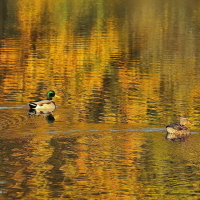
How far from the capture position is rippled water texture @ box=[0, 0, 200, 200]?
61.6 ft

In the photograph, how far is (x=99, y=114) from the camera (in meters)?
27.0

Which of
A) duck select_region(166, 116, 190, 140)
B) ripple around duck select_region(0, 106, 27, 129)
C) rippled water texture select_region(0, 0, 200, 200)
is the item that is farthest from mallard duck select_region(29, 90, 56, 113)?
duck select_region(166, 116, 190, 140)

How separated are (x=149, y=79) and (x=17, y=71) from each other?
7021mm

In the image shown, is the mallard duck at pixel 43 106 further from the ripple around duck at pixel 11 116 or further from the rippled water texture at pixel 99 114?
the ripple around duck at pixel 11 116

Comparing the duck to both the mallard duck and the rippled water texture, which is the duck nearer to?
the rippled water texture

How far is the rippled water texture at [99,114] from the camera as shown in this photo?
18766mm

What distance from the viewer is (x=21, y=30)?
64.6 metres

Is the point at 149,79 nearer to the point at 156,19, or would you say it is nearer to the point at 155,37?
the point at 155,37

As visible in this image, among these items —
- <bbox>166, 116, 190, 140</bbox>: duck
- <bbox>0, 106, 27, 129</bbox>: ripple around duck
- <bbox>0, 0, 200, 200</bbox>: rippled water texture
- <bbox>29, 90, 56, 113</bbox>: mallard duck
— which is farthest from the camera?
<bbox>29, 90, 56, 113</bbox>: mallard duck

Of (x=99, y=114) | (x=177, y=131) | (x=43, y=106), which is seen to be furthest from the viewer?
(x=43, y=106)

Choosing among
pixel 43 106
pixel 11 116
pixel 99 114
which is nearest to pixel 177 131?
pixel 99 114

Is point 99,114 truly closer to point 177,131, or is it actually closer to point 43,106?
point 43,106

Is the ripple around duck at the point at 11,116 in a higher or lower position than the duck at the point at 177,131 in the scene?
higher

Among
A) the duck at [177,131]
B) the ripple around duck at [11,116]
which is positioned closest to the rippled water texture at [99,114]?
the ripple around duck at [11,116]
